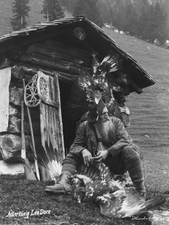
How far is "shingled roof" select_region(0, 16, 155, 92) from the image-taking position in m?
7.09

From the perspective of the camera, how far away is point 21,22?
4059cm

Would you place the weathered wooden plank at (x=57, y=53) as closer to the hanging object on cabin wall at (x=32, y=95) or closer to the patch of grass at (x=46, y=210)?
the hanging object on cabin wall at (x=32, y=95)

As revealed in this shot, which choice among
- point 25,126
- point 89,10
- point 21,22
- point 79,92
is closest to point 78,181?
point 25,126

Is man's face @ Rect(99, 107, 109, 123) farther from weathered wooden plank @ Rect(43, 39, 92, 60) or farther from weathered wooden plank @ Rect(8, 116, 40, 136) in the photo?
weathered wooden plank @ Rect(43, 39, 92, 60)

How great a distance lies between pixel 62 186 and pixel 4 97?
3299 millimetres

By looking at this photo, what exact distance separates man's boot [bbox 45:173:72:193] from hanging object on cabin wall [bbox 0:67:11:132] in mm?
2735

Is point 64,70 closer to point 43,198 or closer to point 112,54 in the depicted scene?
point 112,54

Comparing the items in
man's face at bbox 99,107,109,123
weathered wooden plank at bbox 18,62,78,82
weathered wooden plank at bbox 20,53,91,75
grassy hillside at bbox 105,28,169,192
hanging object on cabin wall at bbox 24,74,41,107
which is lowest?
grassy hillside at bbox 105,28,169,192

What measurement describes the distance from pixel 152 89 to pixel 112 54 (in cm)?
2096

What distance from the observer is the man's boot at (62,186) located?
4.54 meters

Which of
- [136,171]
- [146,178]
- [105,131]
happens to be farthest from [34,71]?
[146,178]

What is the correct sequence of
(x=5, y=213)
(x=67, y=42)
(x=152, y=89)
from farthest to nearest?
1. (x=152, y=89)
2. (x=67, y=42)
3. (x=5, y=213)

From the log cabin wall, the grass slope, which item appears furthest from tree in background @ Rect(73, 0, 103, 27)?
the log cabin wall

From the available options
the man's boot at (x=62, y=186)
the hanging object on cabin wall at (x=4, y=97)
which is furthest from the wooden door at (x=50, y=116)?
the man's boot at (x=62, y=186)
